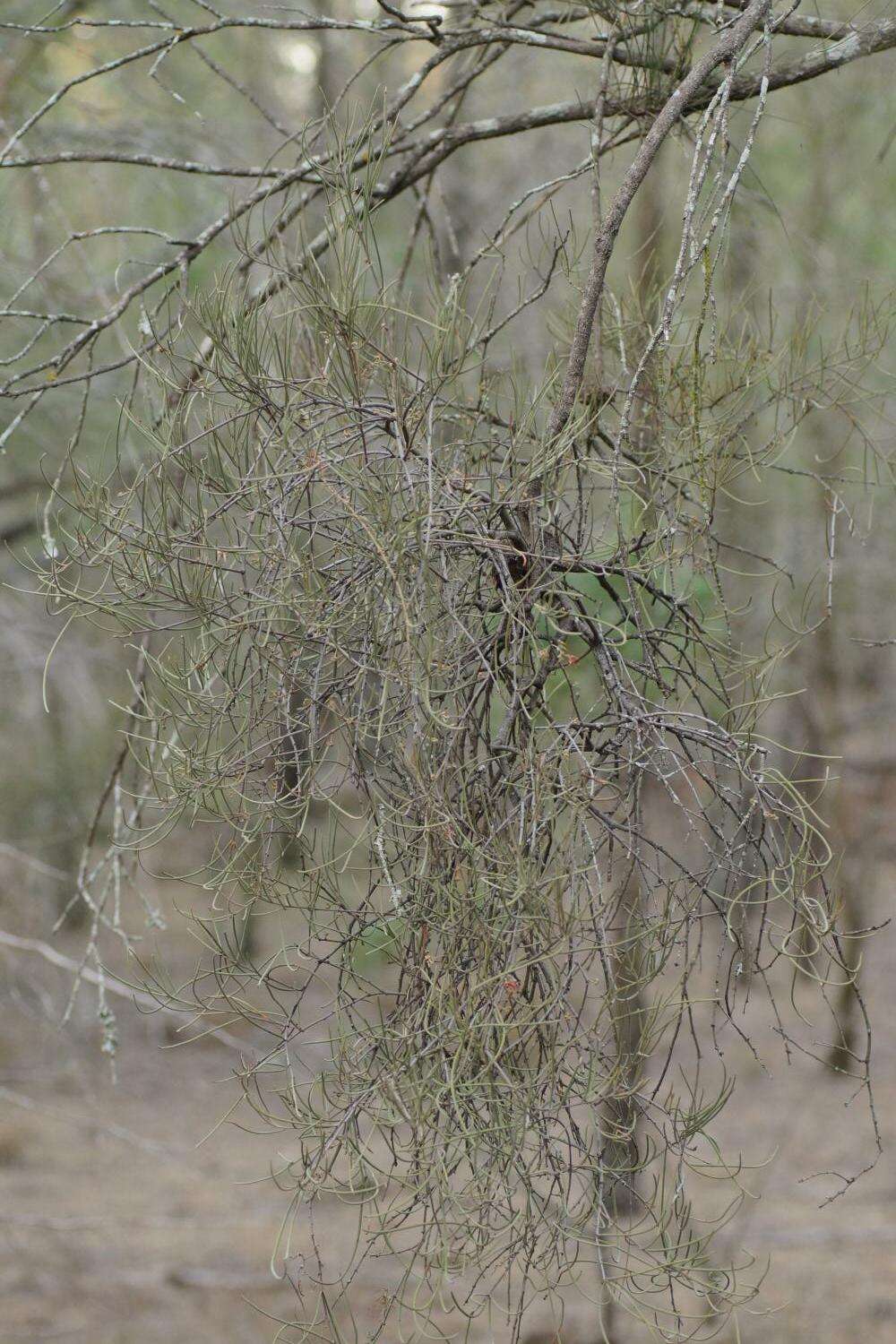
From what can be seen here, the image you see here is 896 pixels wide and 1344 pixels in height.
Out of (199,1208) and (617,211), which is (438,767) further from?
(199,1208)

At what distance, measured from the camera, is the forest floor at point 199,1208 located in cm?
595

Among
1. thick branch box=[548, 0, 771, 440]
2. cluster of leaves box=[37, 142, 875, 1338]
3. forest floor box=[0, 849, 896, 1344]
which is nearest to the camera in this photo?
cluster of leaves box=[37, 142, 875, 1338]

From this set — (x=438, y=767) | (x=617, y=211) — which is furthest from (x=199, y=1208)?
(x=617, y=211)

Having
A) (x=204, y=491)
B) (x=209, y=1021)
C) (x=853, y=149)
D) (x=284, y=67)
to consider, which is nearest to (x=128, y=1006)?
(x=209, y=1021)

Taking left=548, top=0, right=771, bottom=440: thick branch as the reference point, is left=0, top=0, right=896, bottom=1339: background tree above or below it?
below

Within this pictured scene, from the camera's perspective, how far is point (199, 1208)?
7.03 metres

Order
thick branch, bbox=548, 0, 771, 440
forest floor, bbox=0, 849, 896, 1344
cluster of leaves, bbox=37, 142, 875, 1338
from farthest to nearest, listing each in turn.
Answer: forest floor, bbox=0, 849, 896, 1344
thick branch, bbox=548, 0, 771, 440
cluster of leaves, bbox=37, 142, 875, 1338

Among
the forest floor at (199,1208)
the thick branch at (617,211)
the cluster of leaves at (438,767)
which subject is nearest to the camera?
the cluster of leaves at (438,767)

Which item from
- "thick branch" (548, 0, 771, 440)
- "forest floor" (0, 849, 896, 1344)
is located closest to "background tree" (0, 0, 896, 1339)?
"thick branch" (548, 0, 771, 440)

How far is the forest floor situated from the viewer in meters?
5.95

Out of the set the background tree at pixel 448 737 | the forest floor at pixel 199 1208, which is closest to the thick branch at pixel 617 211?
the background tree at pixel 448 737

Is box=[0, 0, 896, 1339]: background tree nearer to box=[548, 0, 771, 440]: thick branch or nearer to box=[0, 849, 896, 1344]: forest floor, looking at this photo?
box=[548, 0, 771, 440]: thick branch

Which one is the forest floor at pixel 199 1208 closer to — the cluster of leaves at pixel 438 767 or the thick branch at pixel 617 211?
the cluster of leaves at pixel 438 767

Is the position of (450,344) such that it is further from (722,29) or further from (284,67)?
(284,67)
